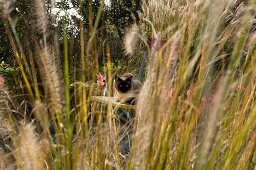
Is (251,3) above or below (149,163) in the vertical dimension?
above

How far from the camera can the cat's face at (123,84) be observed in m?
4.00

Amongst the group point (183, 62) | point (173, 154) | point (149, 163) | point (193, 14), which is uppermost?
point (193, 14)

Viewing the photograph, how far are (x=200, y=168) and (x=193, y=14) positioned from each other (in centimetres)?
51

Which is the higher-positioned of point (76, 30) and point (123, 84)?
point (76, 30)

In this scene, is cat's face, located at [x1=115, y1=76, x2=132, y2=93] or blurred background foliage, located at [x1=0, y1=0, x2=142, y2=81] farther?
cat's face, located at [x1=115, y1=76, x2=132, y2=93]

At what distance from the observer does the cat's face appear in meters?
4.00

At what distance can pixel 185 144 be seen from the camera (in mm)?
1279

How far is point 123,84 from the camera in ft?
13.3

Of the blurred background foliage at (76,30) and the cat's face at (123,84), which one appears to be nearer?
the blurred background foliage at (76,30)

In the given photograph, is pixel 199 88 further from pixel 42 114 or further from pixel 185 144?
pixel 42 114

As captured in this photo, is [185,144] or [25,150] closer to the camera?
[25,150]

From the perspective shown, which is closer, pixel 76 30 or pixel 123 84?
pixel 76 30

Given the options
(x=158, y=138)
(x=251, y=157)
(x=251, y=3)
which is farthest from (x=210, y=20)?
(x=251, y=157)

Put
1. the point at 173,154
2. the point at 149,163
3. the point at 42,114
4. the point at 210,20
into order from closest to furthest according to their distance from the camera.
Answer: the point at 210,20, the point at 149,163, the point at 42,114, the point at 173,154
